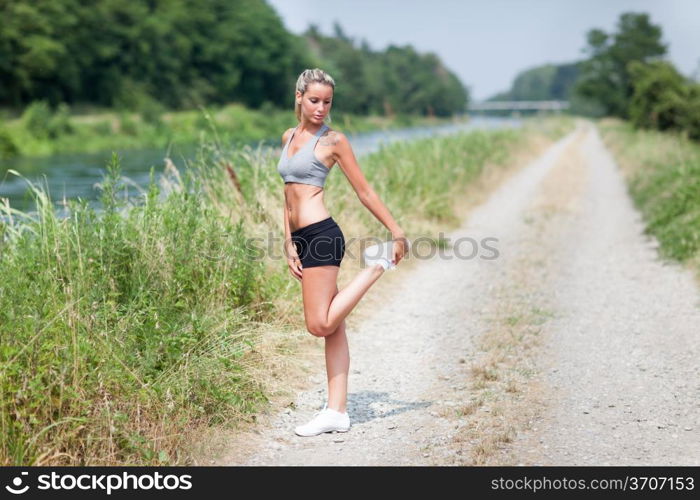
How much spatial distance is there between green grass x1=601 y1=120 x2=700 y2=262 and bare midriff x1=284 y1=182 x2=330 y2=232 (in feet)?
20.9

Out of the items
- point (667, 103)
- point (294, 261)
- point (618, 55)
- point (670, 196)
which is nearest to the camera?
point (294, 261)

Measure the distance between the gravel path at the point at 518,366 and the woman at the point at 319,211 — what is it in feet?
2.58

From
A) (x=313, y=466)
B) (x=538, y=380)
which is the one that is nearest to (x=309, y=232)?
(x=313, y=466)

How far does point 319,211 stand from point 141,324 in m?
1.24

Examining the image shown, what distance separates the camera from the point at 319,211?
3998 mm

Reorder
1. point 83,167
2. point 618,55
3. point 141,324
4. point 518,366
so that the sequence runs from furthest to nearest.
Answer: point 618,55
point 83,167
point 518,366
point 141,324

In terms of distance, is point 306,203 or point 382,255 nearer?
point 306,203

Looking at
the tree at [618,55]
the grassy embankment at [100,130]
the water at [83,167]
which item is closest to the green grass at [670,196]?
the water at [83,167]

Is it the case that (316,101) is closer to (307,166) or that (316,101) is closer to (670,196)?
(307,166)

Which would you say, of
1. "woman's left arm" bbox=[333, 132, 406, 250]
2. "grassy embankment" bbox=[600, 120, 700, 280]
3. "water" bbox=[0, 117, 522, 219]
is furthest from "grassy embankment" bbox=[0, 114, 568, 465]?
"water" bbox=[0, 117, 522, 219]

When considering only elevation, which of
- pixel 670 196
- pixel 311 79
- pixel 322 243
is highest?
pixel 311 79

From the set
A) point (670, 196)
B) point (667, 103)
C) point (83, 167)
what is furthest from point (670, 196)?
point (83, 167)

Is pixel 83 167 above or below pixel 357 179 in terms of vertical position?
below

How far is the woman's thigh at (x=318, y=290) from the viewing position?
4043 millimetres
